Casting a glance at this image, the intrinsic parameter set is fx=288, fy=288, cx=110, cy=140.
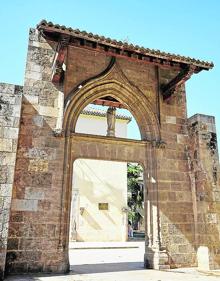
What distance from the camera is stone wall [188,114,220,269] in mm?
6113

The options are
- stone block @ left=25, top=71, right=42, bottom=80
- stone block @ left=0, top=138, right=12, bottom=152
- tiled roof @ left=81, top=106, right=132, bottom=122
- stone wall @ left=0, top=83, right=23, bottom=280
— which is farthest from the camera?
tiled roof @ left=81, top=106, right=132, bottom=122

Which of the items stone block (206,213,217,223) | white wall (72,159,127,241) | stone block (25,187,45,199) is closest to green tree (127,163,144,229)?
white wall (72,159,127,241)

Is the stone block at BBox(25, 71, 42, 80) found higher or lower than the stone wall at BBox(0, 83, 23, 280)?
higher

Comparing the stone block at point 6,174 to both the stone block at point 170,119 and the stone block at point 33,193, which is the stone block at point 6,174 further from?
the stone block at point 170,119

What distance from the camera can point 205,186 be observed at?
6.43 m

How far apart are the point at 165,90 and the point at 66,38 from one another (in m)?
2.79

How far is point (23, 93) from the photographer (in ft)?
19.7

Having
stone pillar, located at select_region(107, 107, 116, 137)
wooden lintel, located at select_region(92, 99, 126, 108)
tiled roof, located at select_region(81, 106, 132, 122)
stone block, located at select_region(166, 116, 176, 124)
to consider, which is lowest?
stone block, located at select_region(166, 116, 176, 124)

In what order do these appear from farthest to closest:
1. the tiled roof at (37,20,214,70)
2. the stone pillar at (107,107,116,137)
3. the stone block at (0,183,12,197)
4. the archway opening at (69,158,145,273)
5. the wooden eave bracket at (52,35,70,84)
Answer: the archway opening at (69,158,145,273) → the stone pillar at (107,107,116,137) → the wooden eave bracket at (52,35,70,84) → the tiled roof at (37,20,214,70) → the stone block at (0,183,12,197)

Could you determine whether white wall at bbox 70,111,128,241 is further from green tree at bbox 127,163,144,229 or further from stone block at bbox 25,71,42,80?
stone block at bbox 25,71,42,80

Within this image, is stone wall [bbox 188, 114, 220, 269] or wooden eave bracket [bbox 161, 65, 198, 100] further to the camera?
wooden eave bracket [bbox 161, 65, 198, 100]

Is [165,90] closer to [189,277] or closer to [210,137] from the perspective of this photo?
[210,137]

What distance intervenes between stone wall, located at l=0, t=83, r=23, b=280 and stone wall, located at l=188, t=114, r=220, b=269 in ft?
13.1

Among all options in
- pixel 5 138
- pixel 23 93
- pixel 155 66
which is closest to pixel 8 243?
pixel 5 138
